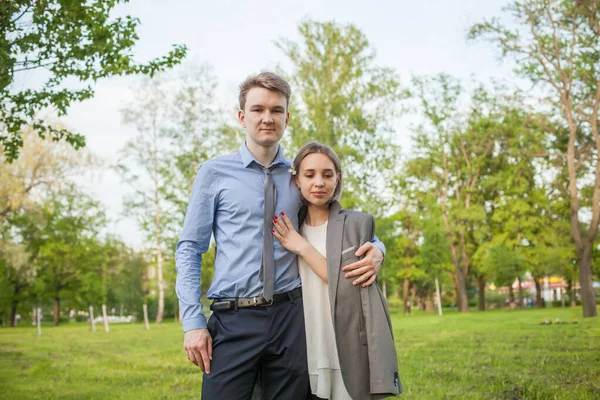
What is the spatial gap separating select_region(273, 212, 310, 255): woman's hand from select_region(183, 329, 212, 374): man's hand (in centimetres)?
58

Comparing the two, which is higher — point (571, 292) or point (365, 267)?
point (365, 267)

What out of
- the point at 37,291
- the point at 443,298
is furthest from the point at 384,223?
the point at 443,298

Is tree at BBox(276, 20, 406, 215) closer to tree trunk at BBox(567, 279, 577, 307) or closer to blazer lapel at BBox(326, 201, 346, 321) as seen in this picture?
tree trunk at BBox(567, 279, 577, 307)

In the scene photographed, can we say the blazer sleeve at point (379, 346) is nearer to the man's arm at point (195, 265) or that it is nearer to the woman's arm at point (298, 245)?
the woman's arm at point (298, 245)

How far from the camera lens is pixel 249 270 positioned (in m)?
2.99

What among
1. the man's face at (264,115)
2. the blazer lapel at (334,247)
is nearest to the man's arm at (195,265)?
the man's face at (264,115)

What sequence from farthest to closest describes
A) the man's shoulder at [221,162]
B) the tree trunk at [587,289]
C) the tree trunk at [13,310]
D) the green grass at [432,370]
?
the tree trunk at [13,310]
the tree trunk at [587,289]
the green grass at [432,370]
the man's shoulder at [221,162]

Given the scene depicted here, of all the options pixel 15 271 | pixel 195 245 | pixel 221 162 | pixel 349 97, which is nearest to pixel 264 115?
pixel 221 162

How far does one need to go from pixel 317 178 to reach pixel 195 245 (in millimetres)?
714

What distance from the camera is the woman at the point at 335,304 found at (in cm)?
297

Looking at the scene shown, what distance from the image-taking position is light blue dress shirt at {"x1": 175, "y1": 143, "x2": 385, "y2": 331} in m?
2.97

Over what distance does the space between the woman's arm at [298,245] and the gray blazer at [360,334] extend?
5 centimetres

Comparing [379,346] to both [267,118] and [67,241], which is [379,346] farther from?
[67,241]

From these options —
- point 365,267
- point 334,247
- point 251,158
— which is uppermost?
point 251,158
